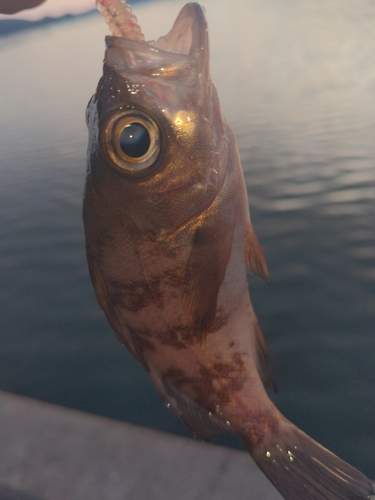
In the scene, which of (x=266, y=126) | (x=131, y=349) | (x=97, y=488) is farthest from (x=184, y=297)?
(x=266, y=126)

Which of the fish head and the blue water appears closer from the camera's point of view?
the fish head

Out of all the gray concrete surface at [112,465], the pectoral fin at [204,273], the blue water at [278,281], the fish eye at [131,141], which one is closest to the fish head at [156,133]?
the fish eye at [131,141]

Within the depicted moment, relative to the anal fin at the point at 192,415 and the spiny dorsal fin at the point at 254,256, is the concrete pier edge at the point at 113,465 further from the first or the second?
the spiny dorsal fin at the point at 254,256

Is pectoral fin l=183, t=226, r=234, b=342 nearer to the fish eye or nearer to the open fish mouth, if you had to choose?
the fish eye

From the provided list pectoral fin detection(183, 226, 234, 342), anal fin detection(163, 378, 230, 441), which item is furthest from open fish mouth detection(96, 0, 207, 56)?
anal fin detection(163, 378, 230, 441)

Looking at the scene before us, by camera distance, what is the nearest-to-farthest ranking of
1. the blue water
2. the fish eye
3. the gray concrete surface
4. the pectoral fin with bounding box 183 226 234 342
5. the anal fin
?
the fish eye → the pectoral fin with bounding box 183 226 234 342 → the anal fin → the gray concrete surface → the blue water

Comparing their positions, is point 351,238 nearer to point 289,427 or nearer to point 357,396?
point 357,396
